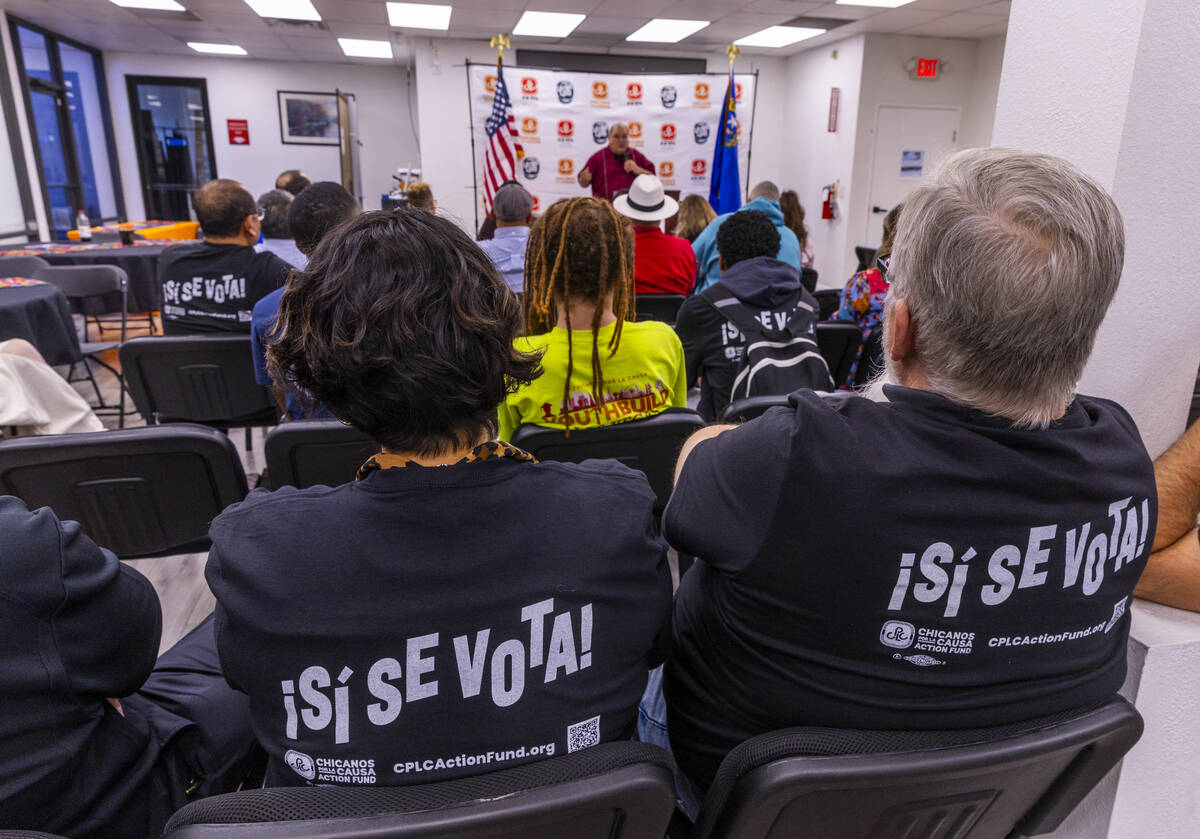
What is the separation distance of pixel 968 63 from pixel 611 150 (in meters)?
4.42

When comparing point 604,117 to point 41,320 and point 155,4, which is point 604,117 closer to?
point 155,4

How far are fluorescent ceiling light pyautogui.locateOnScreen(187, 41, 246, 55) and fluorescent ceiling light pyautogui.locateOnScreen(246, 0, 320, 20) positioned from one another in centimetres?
238

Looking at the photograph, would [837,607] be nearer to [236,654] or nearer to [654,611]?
[654,611]

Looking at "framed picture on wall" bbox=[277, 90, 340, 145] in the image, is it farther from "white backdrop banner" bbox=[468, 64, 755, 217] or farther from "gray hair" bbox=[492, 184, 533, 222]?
"gray hair" bbox=[492, 184, 533, 222]

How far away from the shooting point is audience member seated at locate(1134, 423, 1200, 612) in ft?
3.64

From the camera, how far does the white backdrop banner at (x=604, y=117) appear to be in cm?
726

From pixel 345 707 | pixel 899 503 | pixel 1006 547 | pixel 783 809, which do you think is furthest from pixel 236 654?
pixel 1006 547

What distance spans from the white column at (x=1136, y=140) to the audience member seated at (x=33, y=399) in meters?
2.57

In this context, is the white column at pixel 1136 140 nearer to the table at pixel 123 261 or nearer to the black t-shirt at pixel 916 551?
the black t-shirt at pixel 916 551

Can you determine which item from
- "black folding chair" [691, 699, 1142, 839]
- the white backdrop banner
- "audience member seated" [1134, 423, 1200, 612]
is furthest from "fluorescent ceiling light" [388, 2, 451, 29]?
"black folding chair" [691, 699, 1142, 839]

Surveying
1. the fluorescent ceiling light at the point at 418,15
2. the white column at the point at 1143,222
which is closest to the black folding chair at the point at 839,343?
the white column at the point at 1143,222

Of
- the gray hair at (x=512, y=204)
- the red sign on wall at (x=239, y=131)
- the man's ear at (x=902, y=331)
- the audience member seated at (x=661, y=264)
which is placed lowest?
the audience member seated at (x=661, y=264)

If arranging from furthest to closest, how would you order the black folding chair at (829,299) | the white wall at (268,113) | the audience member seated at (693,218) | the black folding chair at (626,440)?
the white wall at (268,113), the audience member seated at (693,218), the black folding chair at (829,299), the black folding chair at (626,440)

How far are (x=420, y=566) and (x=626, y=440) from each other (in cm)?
106
